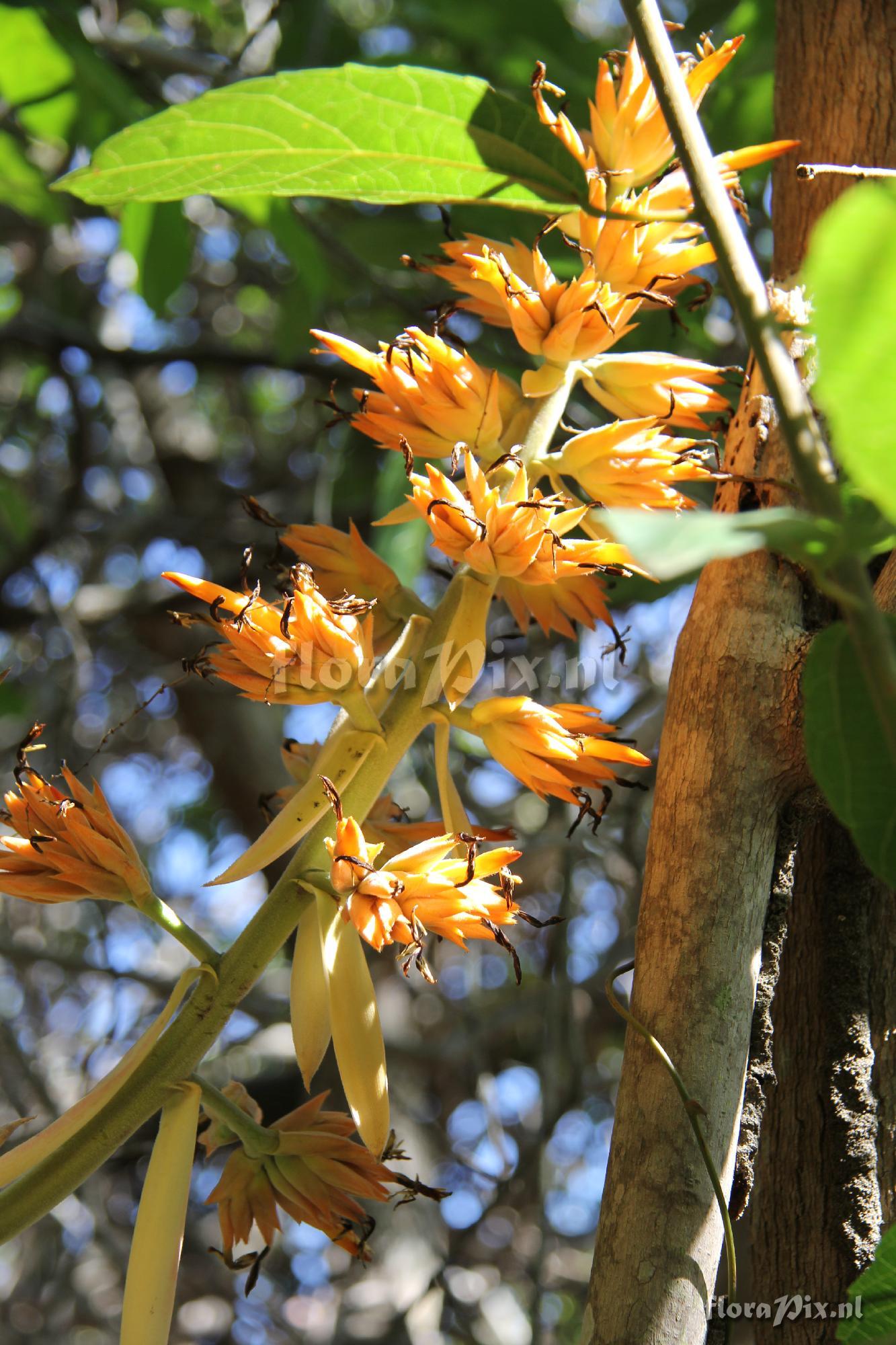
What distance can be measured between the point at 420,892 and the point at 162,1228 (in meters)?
0.22

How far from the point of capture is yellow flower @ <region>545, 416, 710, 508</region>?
27.3 inches

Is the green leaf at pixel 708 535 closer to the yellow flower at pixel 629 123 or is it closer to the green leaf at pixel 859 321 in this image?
the green leaf at pixel 859 321

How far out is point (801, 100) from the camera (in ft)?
2.67

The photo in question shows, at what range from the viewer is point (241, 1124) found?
678mm

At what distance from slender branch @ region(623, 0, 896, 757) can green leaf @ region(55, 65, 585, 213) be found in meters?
0.17

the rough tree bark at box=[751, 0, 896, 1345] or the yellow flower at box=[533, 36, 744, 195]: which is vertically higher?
the yellow flower at box=[533, 36, 744, 195]

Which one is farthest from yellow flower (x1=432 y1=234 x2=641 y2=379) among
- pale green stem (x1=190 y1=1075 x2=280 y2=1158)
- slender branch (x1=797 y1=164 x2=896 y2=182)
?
pale green stem (x1=190 y1=1075 x2=280 y2=1158)

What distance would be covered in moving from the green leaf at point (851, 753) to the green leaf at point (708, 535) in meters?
0.08

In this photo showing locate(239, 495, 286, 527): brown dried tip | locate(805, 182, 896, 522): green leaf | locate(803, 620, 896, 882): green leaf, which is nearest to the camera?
locate(805, 182, 896, 522): green leaf

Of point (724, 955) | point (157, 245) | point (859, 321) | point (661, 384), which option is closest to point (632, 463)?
point (661, 384)

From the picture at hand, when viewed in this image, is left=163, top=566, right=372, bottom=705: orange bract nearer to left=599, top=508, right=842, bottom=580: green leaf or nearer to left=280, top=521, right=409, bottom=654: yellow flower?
left=280, top=521, right=409, bottom=654: yellow flower

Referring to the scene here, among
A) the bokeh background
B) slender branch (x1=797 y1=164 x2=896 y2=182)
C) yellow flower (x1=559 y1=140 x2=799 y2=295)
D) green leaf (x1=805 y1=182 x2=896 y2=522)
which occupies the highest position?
green leaf (x1=805 y1=182 x2=896 y2=522)

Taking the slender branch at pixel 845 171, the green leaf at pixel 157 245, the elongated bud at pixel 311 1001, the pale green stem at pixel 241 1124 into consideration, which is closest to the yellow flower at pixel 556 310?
the slender branch at pixel 845 171

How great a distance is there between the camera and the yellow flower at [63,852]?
0.67 meters
